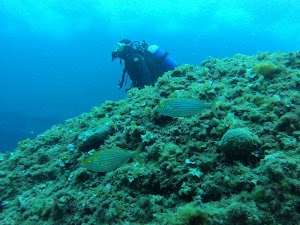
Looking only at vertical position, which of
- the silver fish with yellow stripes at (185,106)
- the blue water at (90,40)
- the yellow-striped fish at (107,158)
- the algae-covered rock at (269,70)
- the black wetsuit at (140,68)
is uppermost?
the blue water at (90,40)

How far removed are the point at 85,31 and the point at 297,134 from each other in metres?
116

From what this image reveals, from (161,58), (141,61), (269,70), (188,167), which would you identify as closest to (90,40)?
(161,58)

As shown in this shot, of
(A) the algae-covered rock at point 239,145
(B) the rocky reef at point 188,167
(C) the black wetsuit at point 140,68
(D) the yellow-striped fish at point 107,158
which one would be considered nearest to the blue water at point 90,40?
(C) the black wetsuit at point 140,68

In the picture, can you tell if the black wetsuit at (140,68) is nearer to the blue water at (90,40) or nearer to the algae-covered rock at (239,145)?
the algae-covered rock at (239,145)

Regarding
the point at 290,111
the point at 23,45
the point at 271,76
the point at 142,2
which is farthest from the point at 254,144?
the point at 23,45

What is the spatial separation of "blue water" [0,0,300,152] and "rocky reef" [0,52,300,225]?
94.0ft

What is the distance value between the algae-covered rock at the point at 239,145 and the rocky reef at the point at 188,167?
0.04 ft

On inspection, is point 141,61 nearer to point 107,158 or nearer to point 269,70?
point 269,70

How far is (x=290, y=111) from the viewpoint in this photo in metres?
3.58

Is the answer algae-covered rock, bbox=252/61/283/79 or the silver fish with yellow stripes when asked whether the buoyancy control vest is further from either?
the silver fish with yellow stripes

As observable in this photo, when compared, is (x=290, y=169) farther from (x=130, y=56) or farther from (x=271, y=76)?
(x=130, y=56)

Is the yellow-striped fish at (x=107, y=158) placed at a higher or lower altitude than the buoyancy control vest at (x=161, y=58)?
lower

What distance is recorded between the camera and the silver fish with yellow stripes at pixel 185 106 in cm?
320

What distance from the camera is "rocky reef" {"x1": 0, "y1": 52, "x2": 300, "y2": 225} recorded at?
7.89ft
